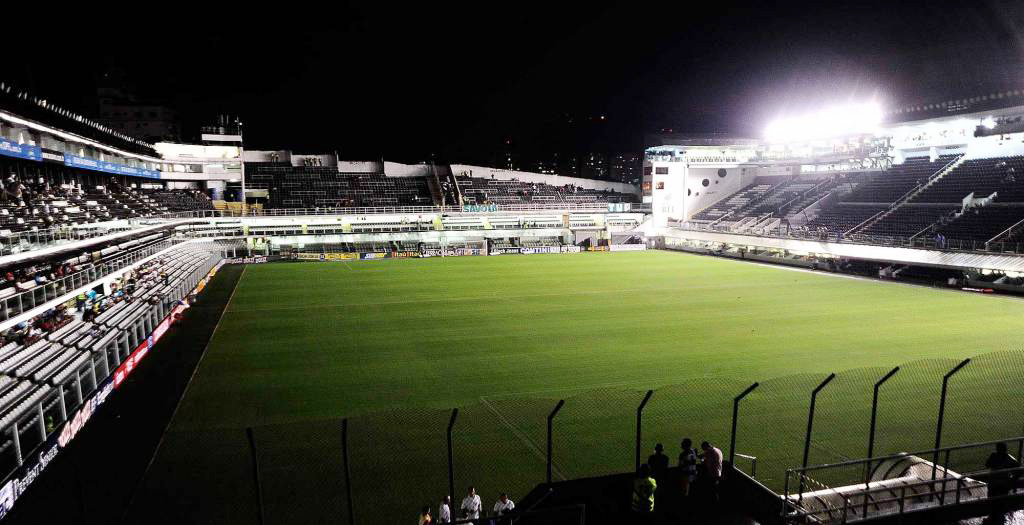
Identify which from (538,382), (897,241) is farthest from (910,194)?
(538,382)

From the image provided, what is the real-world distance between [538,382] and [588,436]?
3672mm

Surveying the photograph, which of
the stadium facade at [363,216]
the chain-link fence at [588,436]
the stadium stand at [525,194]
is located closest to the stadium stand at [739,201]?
the stadium facade at [363,216]

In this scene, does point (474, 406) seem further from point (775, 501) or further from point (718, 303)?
point (718, 303)

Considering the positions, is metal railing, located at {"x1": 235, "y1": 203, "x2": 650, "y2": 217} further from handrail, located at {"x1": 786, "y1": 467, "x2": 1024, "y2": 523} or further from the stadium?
handrail, located at {"x1": 786, "y1": 467, "x2": 1024, "y2": 523}

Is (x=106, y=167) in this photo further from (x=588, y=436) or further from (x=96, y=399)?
(x=588, y=436)

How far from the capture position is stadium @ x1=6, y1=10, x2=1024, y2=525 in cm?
884

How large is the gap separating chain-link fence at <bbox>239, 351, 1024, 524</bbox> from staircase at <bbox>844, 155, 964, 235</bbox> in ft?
89.4

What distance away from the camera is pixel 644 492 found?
7.58m

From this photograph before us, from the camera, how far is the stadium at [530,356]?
884cm

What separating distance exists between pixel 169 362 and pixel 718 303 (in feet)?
70.1

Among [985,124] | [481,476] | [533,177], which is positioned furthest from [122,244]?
[985,124]

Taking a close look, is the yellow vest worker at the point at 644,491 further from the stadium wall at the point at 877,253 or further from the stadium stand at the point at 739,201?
the stadium stand at the point at 739,201

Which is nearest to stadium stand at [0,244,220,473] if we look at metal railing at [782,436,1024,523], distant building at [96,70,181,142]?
metal railing at [782,436,1024,523]

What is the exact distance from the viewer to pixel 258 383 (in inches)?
603
